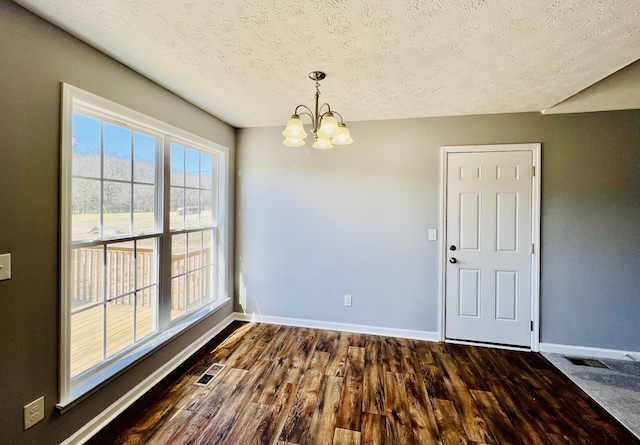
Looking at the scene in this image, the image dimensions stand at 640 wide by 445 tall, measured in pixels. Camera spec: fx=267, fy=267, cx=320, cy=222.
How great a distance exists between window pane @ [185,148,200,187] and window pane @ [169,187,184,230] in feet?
0.52

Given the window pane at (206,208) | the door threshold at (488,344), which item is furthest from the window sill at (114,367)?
the door threshold at (488,344)

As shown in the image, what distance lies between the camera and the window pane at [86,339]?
5.50ft

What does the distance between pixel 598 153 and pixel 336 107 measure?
262cm

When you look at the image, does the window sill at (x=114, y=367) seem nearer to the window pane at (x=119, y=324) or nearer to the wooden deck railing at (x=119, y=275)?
the window pane at (x=119, y=324)

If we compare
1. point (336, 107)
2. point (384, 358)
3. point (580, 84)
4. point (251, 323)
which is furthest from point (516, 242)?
point (251, 323)

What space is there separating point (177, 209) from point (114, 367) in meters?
1.34

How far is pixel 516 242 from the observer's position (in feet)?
9.10

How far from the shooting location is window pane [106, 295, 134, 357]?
1.90 meters

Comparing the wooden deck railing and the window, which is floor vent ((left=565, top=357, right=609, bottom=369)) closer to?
the window

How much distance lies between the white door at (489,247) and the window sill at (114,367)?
9.00 feet

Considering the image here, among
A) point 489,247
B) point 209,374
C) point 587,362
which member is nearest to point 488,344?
point 587,362

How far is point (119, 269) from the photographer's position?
1.96m

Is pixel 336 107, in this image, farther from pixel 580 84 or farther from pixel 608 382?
pixel 608 382

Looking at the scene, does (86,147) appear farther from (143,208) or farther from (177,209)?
(177,209)
